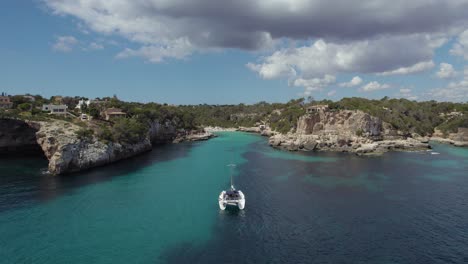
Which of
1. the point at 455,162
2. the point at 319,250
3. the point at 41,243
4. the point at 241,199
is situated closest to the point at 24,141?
the point at 41,243

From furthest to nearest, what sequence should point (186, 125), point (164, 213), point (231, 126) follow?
point (231, 126)
point (186, 125)
point (164, 213)

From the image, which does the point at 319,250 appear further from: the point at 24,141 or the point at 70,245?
the point at 24,141

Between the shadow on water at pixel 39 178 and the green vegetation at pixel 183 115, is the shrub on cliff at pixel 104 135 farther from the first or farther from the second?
the shadow on water at pixel 39 178

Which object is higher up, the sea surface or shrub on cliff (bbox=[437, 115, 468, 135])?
shrub on cliff (bbox=[437, 115, 468, 135])

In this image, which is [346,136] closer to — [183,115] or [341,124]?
[341,124]

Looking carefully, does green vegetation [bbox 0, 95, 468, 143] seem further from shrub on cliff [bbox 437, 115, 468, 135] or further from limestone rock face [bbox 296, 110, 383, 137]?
limestone rock face [bbox 296, 110, 383, 137]

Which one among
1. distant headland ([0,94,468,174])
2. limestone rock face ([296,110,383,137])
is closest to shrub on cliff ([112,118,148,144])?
distant headland ([0,94,468,174])

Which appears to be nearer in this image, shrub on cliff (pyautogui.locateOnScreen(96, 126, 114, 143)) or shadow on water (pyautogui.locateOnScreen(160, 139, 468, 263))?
shadow on water (pyautogui.locateOnScreen(160, 139, 468, 263))
